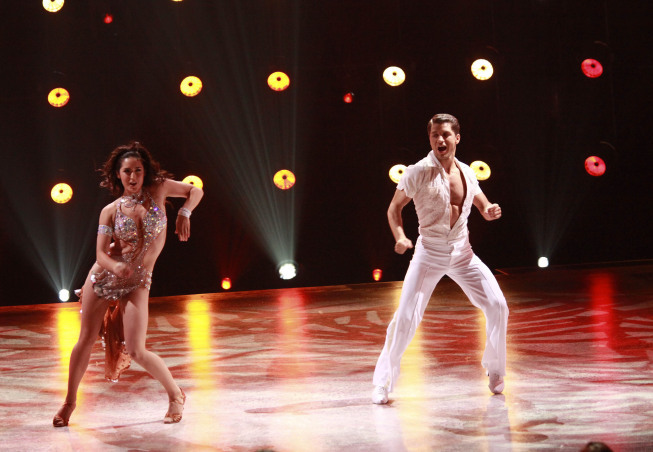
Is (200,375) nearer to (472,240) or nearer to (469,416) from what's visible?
(469,416)

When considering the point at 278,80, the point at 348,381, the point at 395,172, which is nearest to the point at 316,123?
the point at 278,80

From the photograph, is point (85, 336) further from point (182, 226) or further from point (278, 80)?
point (278, 80)

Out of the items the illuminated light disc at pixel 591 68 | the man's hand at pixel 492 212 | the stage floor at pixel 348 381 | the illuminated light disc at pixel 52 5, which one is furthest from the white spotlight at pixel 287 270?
the man's hand at pixel 492 212

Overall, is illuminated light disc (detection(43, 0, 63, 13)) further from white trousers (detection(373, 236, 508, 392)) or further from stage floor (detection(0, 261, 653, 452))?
white trousers (detection(373, 236, 508, 392))

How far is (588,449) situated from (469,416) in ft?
6.15

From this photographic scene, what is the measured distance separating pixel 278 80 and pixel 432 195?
5323 millimetres

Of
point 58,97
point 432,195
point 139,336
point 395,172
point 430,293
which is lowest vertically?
point 139,336

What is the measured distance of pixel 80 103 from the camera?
8766mm

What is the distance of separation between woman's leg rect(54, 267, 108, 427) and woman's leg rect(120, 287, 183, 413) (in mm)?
116

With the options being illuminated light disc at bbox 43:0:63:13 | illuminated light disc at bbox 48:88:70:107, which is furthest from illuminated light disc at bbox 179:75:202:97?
illuminated light disc at bbox 43:0:63:13

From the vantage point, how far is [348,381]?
4.43 meters

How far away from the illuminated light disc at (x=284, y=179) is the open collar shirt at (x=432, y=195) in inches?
A: 204

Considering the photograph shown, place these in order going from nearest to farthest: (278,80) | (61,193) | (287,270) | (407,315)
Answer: (407,315) < (61,193) < (278,80) < (287,270)

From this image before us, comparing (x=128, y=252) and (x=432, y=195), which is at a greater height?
(x=432, y=195)
